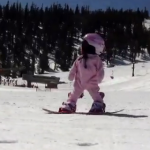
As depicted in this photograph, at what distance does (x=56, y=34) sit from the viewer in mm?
94750

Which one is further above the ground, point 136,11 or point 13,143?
point 136,11

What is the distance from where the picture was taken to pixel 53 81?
22.7 metres

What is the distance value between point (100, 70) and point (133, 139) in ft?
10.2

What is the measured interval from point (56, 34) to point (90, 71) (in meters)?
89.1

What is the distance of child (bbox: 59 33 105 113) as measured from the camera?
6.29 metres

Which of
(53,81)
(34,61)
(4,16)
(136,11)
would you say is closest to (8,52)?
(34,61)

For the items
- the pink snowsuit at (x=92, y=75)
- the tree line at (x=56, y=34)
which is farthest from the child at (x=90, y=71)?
the tree line at (x=56, y=34)

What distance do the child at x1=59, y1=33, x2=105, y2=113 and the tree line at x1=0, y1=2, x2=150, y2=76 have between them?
2600 inches

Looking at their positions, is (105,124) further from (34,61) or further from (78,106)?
(34,61)

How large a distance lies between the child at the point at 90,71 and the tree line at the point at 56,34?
2600 inches

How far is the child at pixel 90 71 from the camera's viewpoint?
629 centimetres

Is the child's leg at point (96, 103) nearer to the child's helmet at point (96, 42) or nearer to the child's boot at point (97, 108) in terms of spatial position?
the child's boot at point (97, 108)

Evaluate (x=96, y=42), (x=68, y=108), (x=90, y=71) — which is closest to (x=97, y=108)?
(x=68, y=108)

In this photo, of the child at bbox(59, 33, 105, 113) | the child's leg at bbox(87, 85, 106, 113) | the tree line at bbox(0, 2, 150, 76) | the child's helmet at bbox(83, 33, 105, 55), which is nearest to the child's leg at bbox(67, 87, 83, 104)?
the child at bbox(59, 33, 105, 113)
